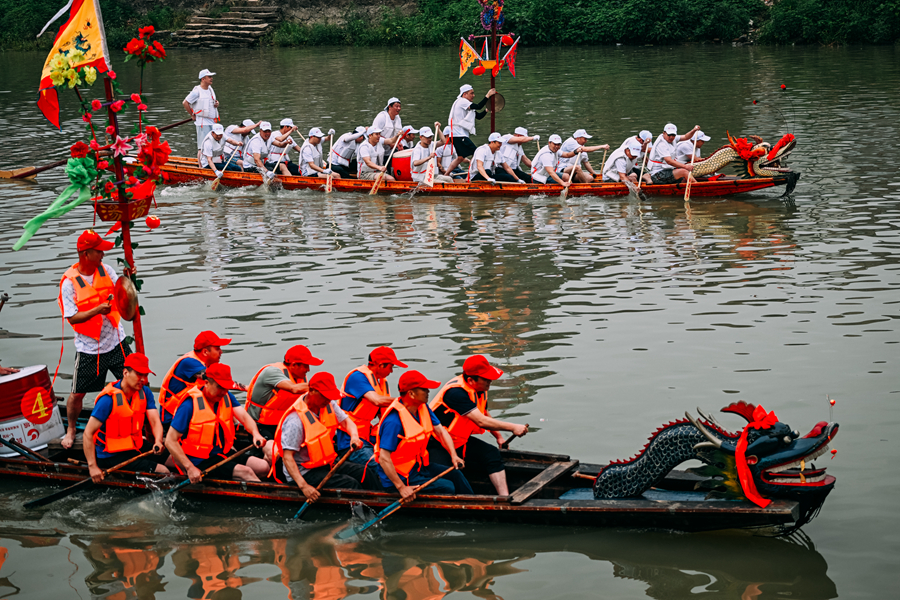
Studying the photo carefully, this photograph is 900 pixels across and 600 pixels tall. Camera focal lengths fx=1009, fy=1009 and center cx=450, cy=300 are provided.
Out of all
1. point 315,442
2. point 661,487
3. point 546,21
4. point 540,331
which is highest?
point 546,21

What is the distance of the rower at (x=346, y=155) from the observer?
20031 millimetres

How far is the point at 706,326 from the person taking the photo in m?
11.8

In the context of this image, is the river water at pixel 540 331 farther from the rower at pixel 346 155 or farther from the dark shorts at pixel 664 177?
the dark shorts at pixel 664 177

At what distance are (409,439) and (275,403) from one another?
167cm

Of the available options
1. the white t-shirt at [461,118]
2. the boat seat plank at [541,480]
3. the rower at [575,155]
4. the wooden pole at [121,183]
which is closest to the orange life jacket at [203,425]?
the wooden pole at [121,183]

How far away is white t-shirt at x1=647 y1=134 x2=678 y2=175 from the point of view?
1830 centimetres

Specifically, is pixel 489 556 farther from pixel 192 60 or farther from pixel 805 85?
pixel 192 60

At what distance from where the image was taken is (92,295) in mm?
9242

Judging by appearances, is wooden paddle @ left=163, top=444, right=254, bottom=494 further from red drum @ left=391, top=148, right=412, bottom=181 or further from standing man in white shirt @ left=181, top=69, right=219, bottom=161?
standing man in white shirt @ left=181, top=69, right=219, bottom=161

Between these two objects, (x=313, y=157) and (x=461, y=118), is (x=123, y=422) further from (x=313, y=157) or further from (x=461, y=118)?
(x=461, y=118)

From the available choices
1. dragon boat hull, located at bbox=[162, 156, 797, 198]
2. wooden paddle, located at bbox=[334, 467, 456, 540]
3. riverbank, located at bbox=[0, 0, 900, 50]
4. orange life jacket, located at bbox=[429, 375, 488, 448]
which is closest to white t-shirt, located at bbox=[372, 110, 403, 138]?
dragon boat hull, located at bbox=[162, 156, 797, 198]

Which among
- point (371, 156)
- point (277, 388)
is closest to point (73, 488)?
point (277, 388)

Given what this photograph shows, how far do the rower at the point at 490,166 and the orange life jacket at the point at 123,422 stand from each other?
36.8 feet

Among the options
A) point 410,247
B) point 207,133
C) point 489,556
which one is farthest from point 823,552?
point 207,133
